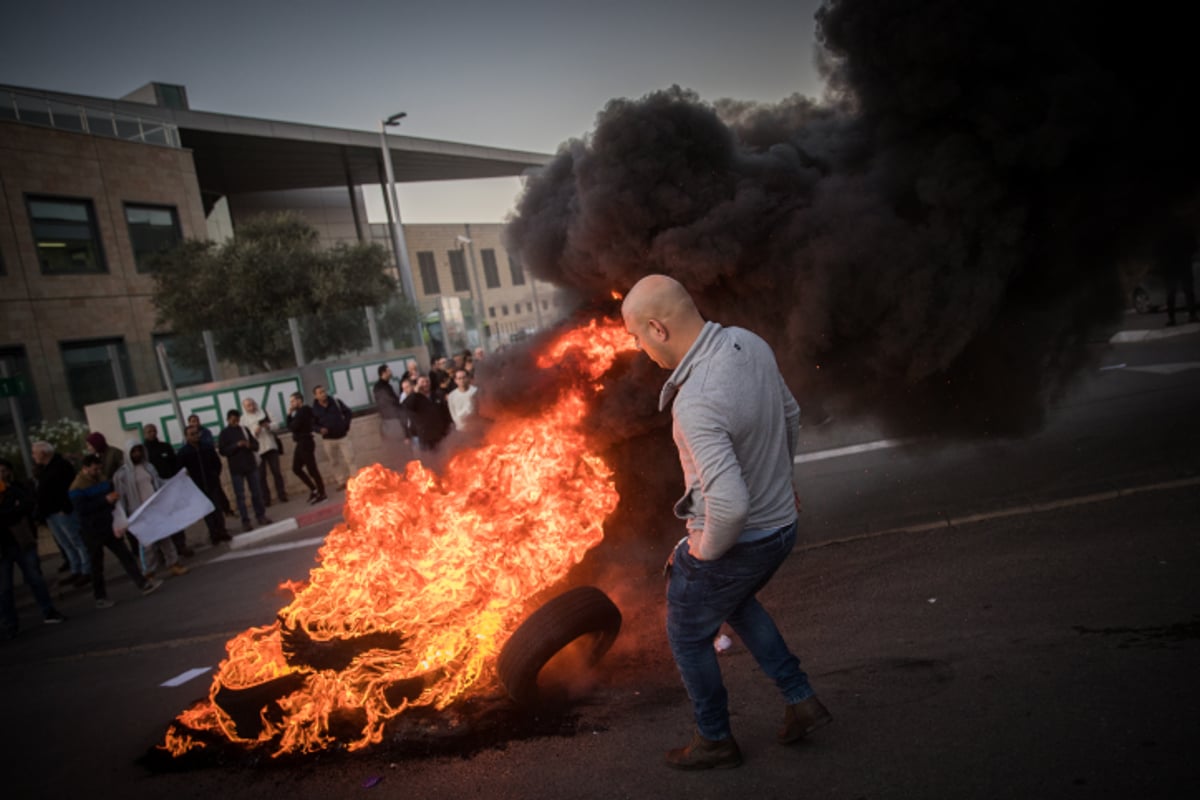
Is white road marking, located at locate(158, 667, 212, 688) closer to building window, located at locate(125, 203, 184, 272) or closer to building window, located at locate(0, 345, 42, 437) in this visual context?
building window, located at locate(0, 345, 42, 437)

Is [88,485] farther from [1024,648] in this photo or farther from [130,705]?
[1024,648]

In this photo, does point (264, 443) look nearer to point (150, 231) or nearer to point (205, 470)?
point (205, 470)

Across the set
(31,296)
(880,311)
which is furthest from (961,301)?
(31,296)

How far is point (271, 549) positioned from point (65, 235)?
1597cm

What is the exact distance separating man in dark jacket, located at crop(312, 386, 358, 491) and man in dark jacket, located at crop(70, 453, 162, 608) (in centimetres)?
353

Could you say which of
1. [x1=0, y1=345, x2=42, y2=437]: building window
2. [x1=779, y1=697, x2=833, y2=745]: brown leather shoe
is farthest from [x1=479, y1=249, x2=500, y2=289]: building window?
[x1=779, y1=697, x2=833, y2=745]: brown leather shoe

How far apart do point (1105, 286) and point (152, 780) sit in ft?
25.4

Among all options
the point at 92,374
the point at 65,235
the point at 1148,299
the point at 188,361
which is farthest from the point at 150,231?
the point at 1148,299

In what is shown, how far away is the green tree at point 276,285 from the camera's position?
17.5 meters

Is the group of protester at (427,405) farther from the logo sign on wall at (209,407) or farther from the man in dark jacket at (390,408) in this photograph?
the logo sign on wall at (209,407)

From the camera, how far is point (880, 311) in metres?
5.58

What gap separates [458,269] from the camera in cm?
4778

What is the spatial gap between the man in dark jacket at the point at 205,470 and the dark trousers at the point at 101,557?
1940 millimetres

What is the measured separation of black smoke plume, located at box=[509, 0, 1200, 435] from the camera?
5188 mm
